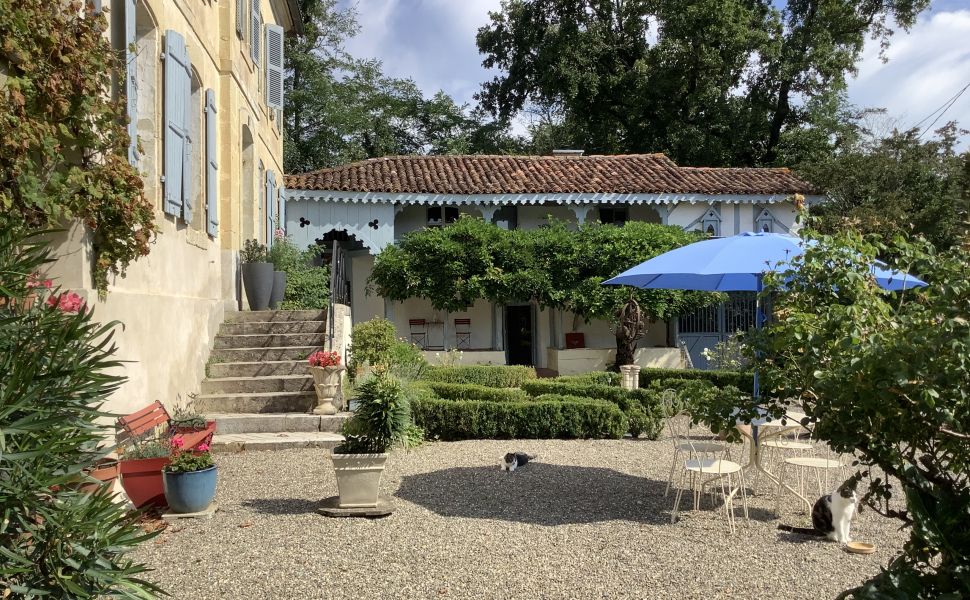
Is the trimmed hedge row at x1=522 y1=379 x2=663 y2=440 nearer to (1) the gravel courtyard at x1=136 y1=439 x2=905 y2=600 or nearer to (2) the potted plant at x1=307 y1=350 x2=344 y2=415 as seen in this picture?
(1) the gravel courtyard at x1=136 y1=439 x2=905 y2=600

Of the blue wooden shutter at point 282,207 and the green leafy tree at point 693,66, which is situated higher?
the green leafy tree at point 693,66

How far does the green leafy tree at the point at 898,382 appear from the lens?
2740 mm

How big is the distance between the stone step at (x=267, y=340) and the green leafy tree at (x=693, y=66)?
17.6 metres

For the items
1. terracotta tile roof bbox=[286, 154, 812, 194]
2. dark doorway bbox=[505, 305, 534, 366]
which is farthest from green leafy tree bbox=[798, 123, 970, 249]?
dark doorway bbox=[505, 305, 534, 366]

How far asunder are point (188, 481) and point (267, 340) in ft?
17.2

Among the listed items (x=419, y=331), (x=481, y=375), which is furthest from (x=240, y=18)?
(x=419, y=331)

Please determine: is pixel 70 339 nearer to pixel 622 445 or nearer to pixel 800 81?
pixel 622 445

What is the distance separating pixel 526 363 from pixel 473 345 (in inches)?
70.7

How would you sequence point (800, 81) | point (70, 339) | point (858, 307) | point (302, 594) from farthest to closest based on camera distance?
point (800, 81), point (302, 594), point (858, 307), point (70, 339)

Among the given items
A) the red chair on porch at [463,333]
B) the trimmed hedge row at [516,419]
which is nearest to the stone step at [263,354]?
the trimmed hedge row at [516,419]

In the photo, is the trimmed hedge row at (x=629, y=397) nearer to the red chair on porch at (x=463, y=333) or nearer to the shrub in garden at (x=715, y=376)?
the shrub in garden at (x=715, y=376)

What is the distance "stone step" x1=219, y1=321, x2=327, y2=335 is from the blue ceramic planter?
5.49 meters

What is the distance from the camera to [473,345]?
65.5ft

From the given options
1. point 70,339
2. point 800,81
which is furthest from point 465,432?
point 800,81
